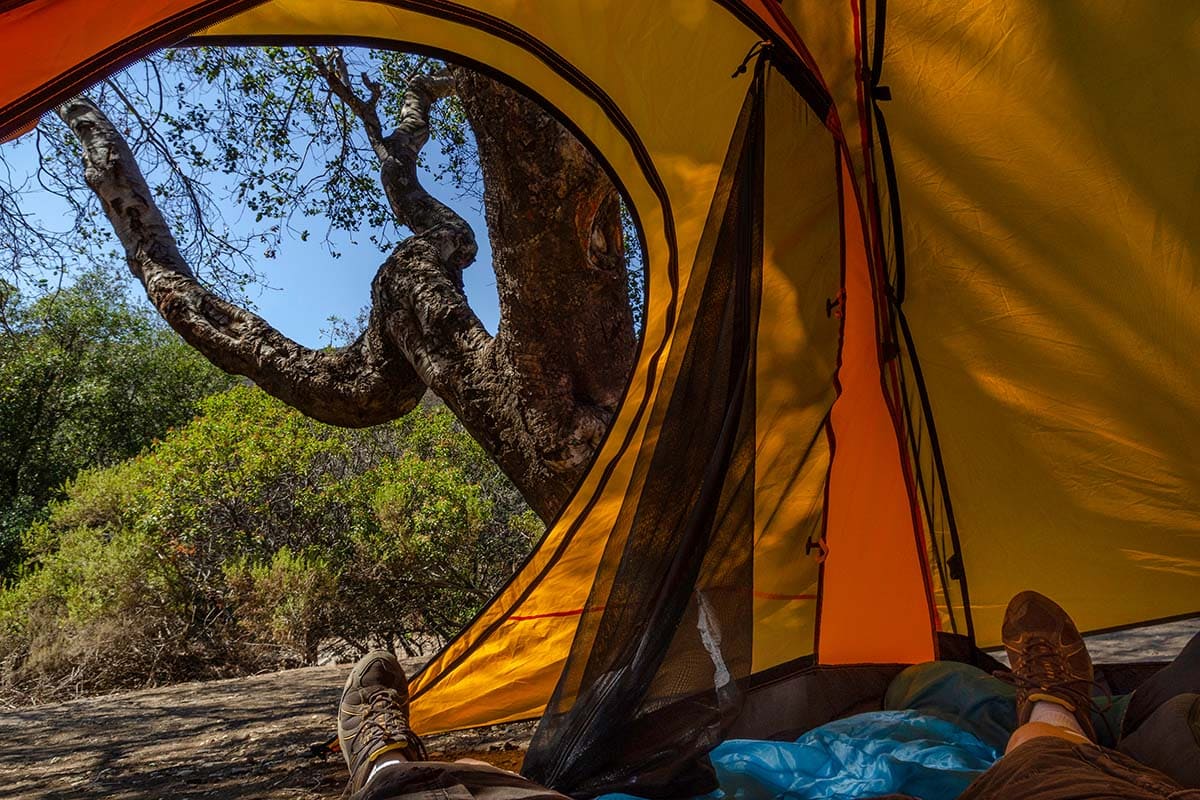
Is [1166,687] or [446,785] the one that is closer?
[446,785]

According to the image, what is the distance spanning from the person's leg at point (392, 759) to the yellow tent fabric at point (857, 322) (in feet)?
0.89

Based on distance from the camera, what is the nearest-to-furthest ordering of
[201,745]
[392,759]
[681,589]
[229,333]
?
1. [681,589]
2. [392,759]
3. [201,745]
4. [229,333]

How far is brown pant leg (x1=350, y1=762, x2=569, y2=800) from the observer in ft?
3.58

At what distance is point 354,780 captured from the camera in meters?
1.56

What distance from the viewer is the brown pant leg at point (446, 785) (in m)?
1.09

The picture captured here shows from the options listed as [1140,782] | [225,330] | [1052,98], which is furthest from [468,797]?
[225,330]

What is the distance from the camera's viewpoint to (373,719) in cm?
165

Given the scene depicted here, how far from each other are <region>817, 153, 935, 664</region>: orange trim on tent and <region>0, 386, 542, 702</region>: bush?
4.99m

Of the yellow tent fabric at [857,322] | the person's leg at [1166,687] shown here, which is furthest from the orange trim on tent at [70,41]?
the person's leg at [1166,687]

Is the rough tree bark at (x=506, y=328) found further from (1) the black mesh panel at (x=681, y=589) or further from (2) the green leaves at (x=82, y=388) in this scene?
(2) the green leaves at (x=82, y=388)

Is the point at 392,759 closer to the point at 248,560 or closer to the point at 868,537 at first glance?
the point at 868,537

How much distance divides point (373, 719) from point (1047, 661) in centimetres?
133

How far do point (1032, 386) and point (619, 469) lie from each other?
1.06 metres

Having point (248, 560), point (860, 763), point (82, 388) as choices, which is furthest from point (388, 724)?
point (82, 388)
